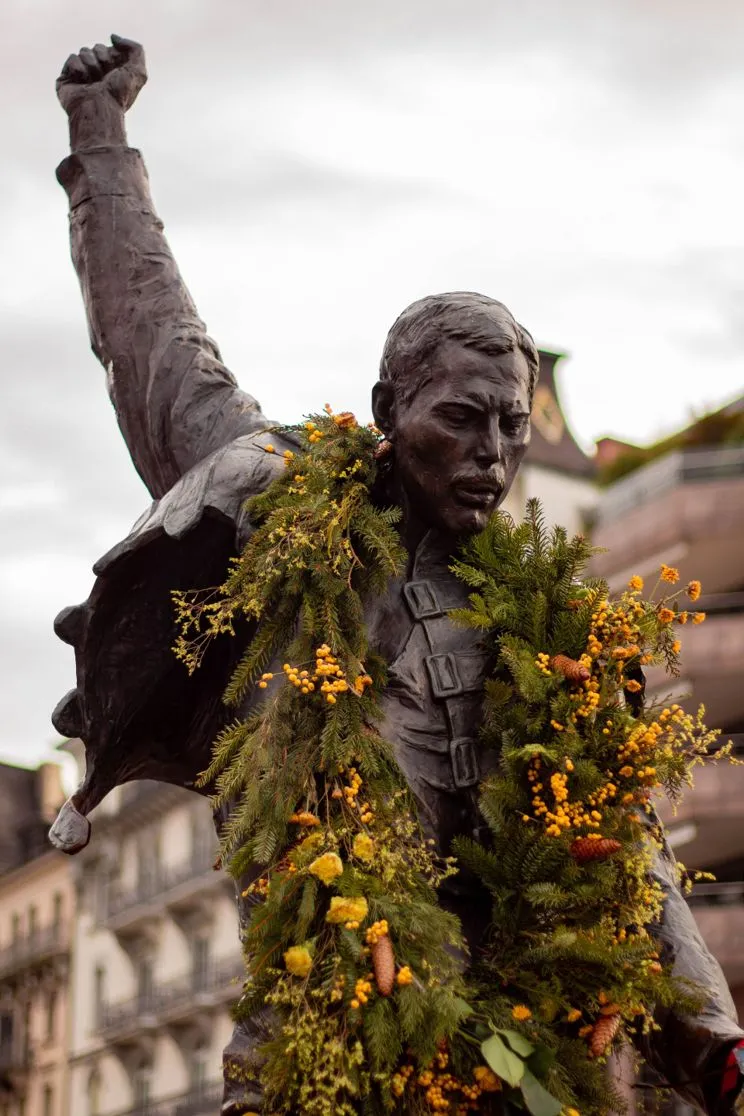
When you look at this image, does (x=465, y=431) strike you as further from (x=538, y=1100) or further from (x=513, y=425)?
(x=538, y=1100)

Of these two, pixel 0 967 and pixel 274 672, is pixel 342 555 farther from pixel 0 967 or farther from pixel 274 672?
pixel 0 967

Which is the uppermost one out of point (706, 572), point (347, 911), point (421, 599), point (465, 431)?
point (706, 572)

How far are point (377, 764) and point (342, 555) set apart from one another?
0.51m

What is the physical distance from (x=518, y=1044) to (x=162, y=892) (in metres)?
43.2

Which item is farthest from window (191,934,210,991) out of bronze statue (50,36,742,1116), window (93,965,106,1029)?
bronze statue (50,36,742,1116)

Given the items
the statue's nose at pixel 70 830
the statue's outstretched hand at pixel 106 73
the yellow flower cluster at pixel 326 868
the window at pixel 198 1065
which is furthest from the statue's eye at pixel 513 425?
the window at pixel 198 1065

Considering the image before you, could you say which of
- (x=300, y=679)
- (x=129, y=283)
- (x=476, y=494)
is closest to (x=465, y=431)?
(x=476, y=494)

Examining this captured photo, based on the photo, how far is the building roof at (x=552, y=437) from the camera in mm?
41781

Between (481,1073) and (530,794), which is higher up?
(530,794)

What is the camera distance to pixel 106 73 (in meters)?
5.69

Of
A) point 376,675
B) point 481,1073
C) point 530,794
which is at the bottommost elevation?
point 481,1073

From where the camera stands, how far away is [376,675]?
456 cm

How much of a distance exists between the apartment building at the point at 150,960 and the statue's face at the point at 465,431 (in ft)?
124

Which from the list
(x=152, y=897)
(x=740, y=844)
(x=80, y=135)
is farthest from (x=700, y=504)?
(x=80, y=135)
